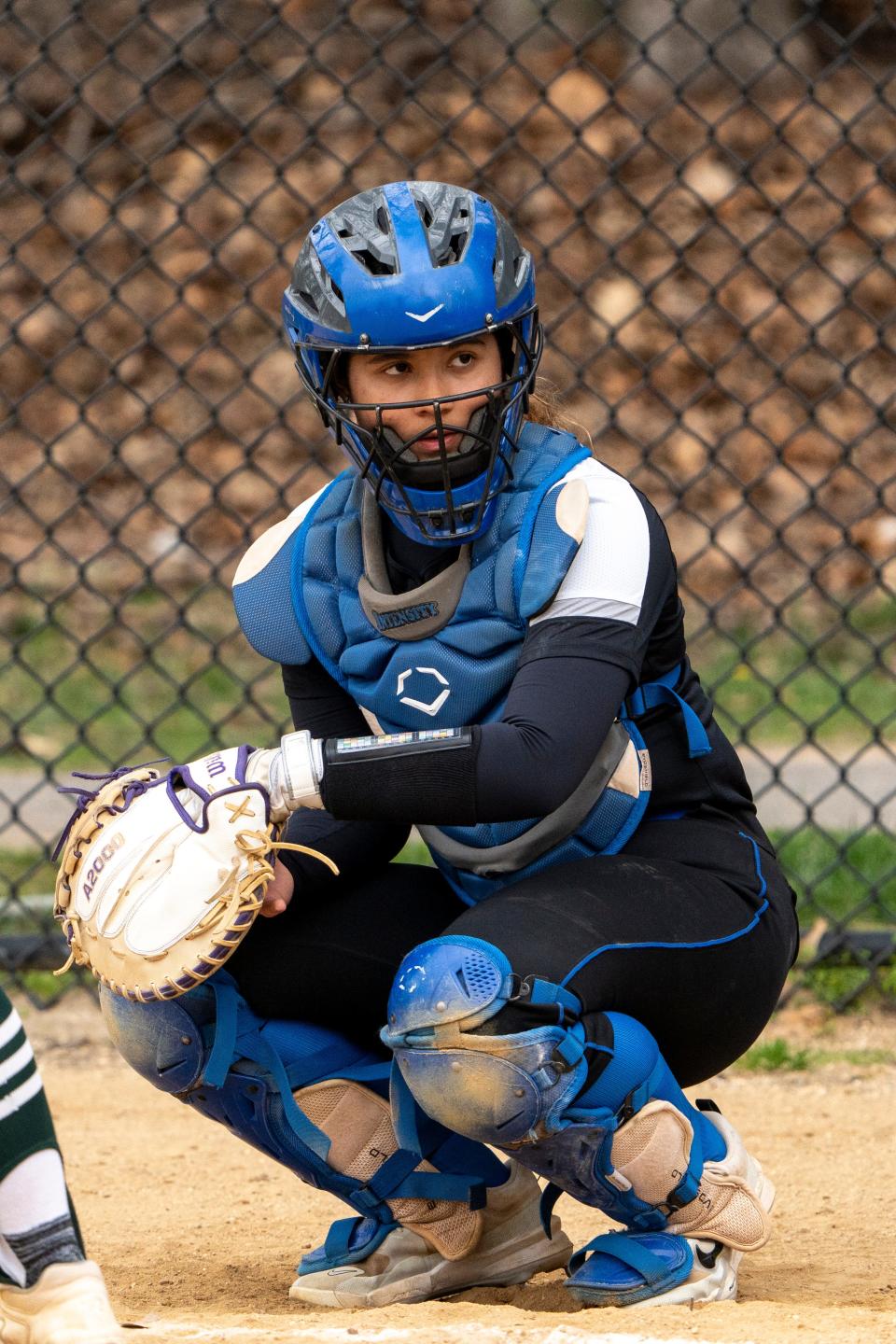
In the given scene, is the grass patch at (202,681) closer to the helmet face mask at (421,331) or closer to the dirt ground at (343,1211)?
the dirt ground at (343,1211)

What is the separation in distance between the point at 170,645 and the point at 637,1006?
617cm

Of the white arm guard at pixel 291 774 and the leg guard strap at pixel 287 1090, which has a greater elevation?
the white arm guard at pixel 291 774

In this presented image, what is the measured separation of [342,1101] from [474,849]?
16.5 inches

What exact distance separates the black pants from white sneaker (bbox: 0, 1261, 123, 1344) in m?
0.65

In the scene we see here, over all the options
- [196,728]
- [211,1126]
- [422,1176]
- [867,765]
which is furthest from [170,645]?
[422,1176]

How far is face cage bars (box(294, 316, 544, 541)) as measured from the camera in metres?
2.38

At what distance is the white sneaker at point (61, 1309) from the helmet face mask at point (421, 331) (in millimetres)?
1089

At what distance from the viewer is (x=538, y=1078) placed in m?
2.18

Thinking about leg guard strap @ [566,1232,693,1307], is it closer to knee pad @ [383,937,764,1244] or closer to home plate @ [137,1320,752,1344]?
knee pad @ [383,937,764,1244]

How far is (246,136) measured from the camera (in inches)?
180

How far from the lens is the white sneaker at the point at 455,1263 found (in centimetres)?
250

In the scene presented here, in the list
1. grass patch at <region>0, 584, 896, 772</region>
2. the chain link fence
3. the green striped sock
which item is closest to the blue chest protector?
the green striped sock

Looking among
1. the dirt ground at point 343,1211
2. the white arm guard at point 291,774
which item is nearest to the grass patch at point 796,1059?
the dirt ground at point 343,1211

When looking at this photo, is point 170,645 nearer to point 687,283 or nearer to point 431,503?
point 687,283
